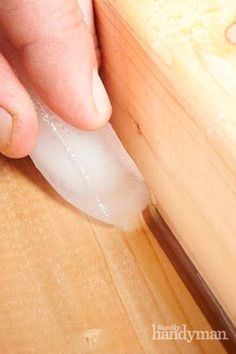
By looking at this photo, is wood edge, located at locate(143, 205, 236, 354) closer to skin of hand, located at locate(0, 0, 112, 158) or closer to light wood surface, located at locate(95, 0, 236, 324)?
light wood surface, located at locate(95, 0, 236, 324)

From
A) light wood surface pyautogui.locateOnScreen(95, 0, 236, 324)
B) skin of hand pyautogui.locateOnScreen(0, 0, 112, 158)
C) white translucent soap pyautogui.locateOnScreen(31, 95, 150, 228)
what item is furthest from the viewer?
white translucent soap pyautogui.locateOnScreen(31, 95, 150, 228)

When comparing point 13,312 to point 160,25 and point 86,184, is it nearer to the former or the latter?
point 86,184

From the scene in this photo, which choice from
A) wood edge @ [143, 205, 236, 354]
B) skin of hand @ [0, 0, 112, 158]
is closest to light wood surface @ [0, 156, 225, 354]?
wood edge @ [143, 205, 236, 354]

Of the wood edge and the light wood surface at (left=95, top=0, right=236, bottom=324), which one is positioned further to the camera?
the wood edge

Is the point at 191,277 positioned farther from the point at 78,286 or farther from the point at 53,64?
the point at 53,64

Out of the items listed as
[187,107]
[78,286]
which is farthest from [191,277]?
[187,107]

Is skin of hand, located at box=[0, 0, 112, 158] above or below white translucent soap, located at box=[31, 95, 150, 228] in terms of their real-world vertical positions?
above
